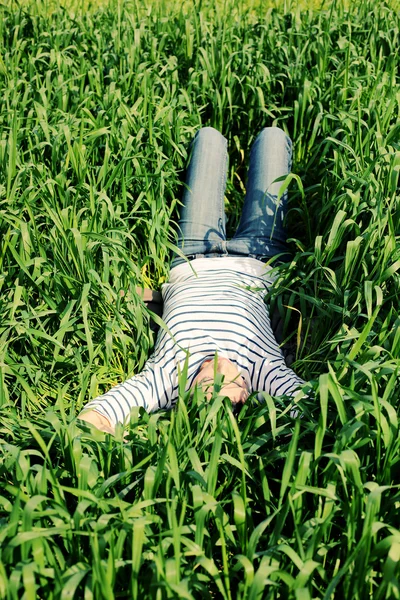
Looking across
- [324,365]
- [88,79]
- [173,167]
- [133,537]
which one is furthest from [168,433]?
[88,79]

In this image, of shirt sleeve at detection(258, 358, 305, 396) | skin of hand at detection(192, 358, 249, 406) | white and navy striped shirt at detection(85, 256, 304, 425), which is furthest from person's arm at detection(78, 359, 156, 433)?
shirt sleeve at detection(258, 358, 305, 396)

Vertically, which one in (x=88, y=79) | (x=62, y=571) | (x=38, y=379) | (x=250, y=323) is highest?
(x=88, y=79)

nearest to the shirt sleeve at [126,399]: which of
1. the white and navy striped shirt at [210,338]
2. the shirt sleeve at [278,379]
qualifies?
the white and navy striped shirt at [210,338]

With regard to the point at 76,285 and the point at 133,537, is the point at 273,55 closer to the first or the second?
the point at 76,285

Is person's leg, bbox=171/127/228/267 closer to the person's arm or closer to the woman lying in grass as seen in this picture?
the woman lying in grass

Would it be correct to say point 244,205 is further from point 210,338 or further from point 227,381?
point 227,381

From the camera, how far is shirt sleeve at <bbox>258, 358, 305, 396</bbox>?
2139 mm

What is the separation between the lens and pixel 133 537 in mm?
1488

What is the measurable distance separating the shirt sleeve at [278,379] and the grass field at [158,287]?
0.31ft

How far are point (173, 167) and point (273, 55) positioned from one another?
1029 mm

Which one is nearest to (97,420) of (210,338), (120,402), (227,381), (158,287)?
(120,402)

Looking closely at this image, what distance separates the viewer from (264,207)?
2.90m

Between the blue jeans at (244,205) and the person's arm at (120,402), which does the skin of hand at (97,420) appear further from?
the blue jeans at (244,205)

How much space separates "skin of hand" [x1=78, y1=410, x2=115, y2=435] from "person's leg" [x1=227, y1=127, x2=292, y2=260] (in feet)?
3.50
